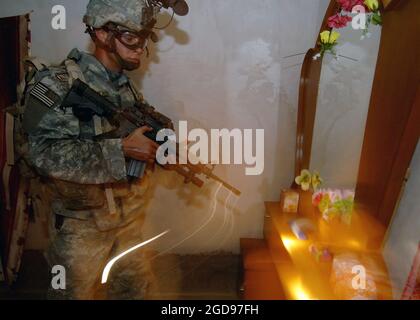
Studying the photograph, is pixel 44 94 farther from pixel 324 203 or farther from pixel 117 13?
pixel 324 203

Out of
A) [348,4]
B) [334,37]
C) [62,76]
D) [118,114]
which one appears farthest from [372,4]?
[62,76]

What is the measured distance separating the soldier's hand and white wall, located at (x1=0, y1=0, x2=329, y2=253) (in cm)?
54

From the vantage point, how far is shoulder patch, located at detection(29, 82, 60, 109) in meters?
1.09

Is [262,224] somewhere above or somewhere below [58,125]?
below

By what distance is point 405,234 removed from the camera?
0.96m

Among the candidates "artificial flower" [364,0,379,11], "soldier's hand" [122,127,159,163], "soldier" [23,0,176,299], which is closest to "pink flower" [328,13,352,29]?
"artificial flower" [364,0,379,11]

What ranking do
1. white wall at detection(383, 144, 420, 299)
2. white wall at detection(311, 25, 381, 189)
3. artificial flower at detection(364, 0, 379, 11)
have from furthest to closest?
white wall at detection(311, 25, 381, 189), artificial flower at detection(364, 0, 379, 11), white wall at detection(383, 144, 420, 299)

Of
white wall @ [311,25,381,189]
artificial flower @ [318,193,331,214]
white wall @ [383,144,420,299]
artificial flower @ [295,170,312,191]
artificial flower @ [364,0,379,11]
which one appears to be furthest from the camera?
artificial flower @ [295,170,312,191]

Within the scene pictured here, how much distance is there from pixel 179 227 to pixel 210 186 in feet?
1.15

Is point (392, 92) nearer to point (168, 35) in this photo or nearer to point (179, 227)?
point (168, 35)

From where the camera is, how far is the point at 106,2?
3.95 ft

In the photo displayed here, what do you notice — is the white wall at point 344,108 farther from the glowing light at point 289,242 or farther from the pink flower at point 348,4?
the glowing light at point 289,242

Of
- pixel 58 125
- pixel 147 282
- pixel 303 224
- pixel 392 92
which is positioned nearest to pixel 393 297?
pixel 303 224

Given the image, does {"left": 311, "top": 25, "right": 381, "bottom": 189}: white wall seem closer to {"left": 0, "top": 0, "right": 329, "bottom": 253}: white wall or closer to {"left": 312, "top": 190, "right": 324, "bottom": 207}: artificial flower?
{"left": 312, "top": 190, "right": 324, "bottom": 207}: artificial flower
